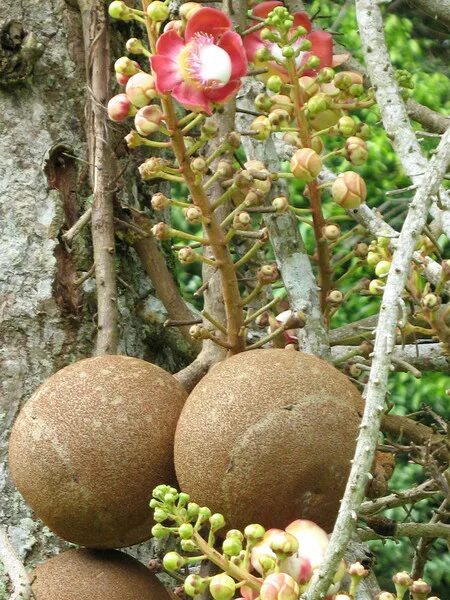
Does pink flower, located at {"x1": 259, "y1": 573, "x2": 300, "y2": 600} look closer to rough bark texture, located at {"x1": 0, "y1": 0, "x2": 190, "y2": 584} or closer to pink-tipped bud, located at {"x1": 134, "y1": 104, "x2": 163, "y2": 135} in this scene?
pink-tipped bud, located at {"x1": 134, "y1": 104, "x2": 163, "y2": 135}

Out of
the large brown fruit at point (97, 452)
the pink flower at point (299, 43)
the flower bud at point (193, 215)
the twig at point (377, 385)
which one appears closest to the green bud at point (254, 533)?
the twig at point (377, 385)

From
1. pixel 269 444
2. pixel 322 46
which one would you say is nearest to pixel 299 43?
pixel 322 46

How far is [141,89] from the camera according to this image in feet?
3.89

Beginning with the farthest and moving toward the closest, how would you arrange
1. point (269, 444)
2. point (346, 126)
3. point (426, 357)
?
point (426, 357) → point (346, 126) → point (269, 444)

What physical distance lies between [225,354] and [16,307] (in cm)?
36

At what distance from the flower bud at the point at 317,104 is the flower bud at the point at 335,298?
207 mm

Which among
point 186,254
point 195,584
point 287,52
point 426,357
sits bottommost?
point 195,584

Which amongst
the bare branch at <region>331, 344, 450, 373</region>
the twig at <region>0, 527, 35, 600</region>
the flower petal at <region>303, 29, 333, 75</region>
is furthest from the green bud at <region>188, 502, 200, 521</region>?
the flower petal at <region>303, 29, 333, 75</region>

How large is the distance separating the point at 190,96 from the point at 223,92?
0.05m

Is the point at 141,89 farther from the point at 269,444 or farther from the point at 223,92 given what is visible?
the point at 269,444

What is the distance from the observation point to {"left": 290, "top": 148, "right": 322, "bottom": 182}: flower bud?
125 centimetres

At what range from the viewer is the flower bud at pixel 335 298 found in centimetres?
133

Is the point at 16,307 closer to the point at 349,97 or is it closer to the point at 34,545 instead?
the point at 34,545

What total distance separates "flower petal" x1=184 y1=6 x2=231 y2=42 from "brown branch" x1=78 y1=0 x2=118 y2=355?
14.6 inches
